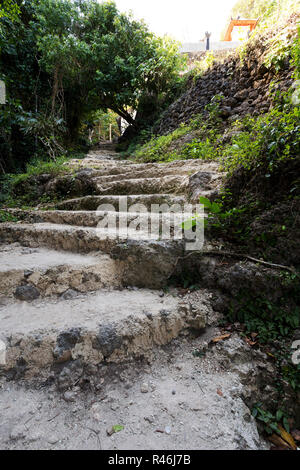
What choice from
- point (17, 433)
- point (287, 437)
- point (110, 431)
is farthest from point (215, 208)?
point (17, 433)

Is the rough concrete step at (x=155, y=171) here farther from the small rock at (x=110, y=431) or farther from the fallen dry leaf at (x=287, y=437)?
the small rock at (x=110, y=431)

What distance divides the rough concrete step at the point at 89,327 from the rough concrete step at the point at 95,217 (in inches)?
31.1

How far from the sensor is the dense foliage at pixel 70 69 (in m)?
6.07

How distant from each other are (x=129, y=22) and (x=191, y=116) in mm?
5255

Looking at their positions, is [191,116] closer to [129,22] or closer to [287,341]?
[129,22]

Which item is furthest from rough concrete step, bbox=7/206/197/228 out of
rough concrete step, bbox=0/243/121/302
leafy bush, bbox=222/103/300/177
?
leafy bush, bbox=222/103/300/177

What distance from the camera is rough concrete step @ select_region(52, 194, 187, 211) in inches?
99.7

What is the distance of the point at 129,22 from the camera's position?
7621mm

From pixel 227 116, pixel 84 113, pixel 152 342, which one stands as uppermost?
pixel 84 113

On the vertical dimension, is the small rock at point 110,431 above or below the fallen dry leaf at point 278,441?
above

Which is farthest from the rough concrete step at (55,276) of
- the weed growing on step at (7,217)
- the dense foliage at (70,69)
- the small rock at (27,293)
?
the dense foliage at (70,69)

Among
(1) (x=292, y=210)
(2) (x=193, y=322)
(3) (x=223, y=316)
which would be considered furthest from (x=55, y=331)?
(1) (x=292, y=210)

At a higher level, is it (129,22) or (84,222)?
(129,22)

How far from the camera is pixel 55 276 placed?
67.3 inches
